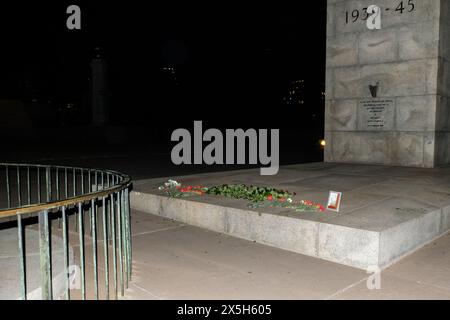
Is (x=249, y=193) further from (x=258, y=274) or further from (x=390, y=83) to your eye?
(x=390, y=83)

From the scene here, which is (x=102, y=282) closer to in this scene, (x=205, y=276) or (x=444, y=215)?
(x=205, y=276)

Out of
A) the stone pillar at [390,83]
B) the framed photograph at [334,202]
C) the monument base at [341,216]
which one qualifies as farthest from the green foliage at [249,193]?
the stone pillar at [390,83]

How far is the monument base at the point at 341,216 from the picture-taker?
5.13 m

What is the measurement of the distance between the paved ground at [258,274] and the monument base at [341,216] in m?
0.17

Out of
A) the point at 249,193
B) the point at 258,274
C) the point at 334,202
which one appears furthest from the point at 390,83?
the point at 258,274

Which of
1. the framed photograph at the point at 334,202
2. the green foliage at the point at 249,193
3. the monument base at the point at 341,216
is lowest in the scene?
the monument base at the point at 341,216

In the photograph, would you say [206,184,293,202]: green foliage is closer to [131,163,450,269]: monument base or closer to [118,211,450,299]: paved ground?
[131,163,450,269]: monument base

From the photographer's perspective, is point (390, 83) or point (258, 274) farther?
point (390, 83)

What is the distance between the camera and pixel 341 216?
571cm

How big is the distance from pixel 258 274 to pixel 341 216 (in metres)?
1.58

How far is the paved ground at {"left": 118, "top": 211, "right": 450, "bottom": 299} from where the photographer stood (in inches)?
169

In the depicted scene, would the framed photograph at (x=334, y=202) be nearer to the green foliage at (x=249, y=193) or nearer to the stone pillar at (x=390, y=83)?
the green foliage at (x=249, y=193)

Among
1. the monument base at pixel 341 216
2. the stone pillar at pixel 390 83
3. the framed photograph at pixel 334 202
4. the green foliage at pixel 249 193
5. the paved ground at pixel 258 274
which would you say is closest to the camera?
the paved ground at pixel 258 274

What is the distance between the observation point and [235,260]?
530 centimetres
